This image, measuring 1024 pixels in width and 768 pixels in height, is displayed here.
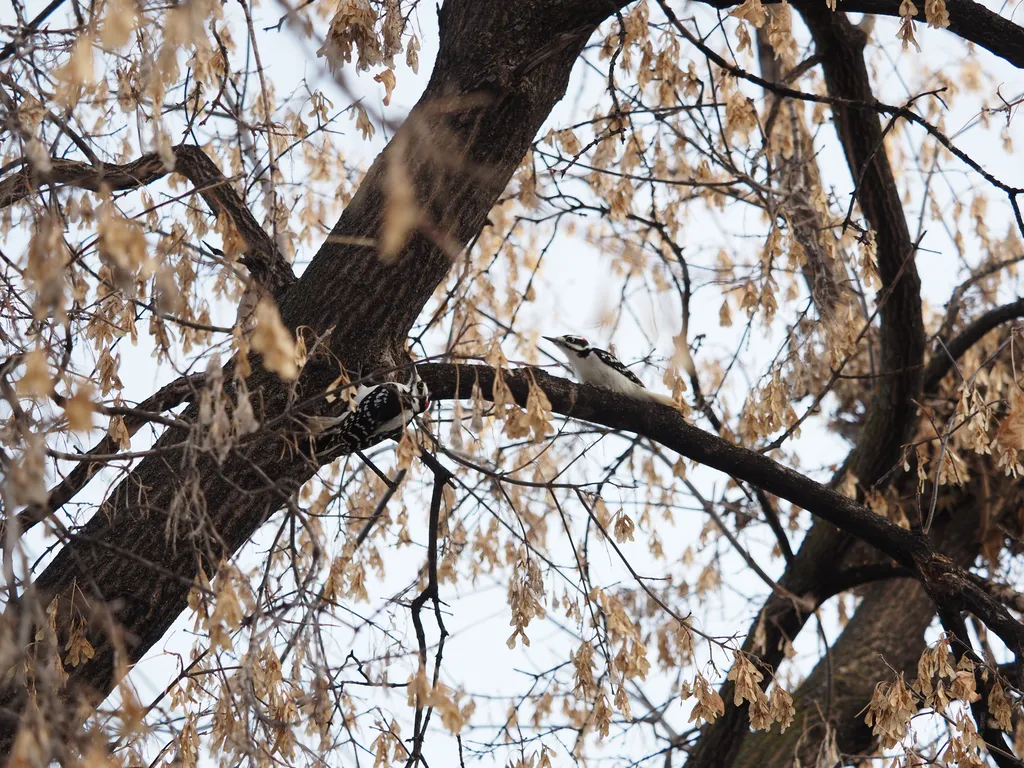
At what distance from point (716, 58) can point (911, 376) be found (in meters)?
2.00

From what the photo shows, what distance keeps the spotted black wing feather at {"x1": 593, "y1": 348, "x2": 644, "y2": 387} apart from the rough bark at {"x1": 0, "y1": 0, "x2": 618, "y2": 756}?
1.46m

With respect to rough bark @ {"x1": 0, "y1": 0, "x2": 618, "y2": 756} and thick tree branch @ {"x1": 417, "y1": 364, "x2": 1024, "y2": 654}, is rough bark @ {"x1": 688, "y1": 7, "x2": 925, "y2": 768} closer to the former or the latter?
thick tree branch @ {"x1": 417, "y1": 364, "x2": 1024, "y2": 654}

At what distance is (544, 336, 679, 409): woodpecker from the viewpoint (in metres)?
4.47

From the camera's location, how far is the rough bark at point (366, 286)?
263 centimetres

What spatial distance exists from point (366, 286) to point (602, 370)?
185 centimetres

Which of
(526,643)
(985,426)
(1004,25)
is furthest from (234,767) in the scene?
(1004,25)

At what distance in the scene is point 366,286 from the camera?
2912 millimetres

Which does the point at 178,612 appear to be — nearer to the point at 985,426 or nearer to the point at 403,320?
the point at 403,320

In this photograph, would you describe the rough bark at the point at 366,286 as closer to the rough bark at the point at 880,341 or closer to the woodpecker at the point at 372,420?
the woodpecker at the point at 372,420

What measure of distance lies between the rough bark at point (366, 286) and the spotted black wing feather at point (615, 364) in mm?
1464

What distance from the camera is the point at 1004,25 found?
10.8ft

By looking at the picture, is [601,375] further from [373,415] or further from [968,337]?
[968,337]

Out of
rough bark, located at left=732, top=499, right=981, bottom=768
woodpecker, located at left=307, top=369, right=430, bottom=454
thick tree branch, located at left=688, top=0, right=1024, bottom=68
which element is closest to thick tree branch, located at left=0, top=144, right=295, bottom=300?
woodpecker, located at left=307, top=369, right=430, bottom=454

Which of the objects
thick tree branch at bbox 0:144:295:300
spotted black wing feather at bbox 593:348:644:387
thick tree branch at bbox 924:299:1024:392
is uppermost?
thick tree branch at bbox 924:299:1024:392
